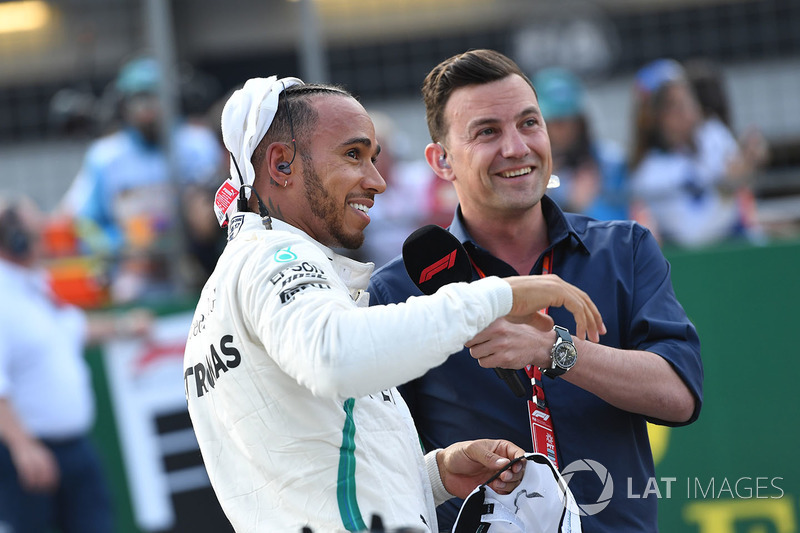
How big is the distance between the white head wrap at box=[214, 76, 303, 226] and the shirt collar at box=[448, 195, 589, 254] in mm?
923

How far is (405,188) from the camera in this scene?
24.5ft

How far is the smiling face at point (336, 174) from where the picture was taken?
2.60 meters

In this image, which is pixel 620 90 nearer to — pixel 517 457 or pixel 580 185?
pixel 580 185

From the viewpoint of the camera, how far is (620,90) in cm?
891

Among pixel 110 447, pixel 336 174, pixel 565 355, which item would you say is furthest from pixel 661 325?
pixel 110 447

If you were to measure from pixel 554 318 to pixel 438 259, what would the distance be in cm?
66

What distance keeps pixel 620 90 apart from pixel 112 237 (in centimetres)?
441

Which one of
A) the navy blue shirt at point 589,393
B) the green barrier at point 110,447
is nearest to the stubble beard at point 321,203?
the navy blue shirt at point 589,393

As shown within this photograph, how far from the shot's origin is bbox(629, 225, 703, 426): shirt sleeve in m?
3.01

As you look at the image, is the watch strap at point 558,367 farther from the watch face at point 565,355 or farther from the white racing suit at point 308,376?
the white racing suit at point 308,376

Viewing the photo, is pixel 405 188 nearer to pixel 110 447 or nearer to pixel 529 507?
pixel 110 447

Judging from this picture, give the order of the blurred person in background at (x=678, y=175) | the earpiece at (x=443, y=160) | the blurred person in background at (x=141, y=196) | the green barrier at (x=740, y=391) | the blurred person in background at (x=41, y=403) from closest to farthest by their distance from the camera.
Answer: the earpiece at (x=443, y=160), the green barrier at (x=740, y=391), the blurred person in background at (x=41, y=403), the blurred person in background at (x=678, y=175), the blurred person in background at (x=141, y=196)

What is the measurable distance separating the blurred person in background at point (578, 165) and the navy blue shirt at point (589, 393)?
3.49 m

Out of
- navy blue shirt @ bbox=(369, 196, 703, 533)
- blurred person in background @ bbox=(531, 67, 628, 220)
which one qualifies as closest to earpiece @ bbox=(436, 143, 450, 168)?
navy blue shirt @ bbox=(369, 196, 703, 533)
